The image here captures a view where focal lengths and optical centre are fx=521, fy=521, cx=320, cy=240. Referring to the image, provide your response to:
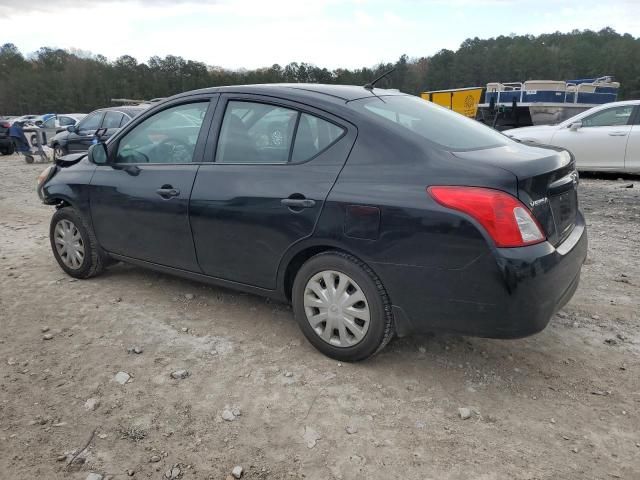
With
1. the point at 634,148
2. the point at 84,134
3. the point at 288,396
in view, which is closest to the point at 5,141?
the point at 84,134

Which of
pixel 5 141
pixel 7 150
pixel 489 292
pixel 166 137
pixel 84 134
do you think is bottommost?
pixel 7 150

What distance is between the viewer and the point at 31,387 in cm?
301

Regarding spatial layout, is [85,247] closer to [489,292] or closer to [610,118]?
[489,292]

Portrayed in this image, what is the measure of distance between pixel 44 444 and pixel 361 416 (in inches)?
61.4

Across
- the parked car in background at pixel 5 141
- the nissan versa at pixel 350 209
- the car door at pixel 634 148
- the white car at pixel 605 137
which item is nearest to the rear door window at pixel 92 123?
the parked car in background at pixel 5 141

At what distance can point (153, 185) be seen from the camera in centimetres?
381

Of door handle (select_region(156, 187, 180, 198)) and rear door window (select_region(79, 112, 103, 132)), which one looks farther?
rear door window (select_region(79, 112, 103, 132))

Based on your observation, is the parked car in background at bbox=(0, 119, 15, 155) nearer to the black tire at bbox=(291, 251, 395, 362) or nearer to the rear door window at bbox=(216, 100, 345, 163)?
the rear door window at bbox=(216, 100, 345, 163)

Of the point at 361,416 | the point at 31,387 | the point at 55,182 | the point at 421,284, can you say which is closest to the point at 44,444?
→ the point at 31,387

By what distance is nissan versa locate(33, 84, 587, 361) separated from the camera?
258 centimetres

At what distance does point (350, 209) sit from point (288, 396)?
109cm

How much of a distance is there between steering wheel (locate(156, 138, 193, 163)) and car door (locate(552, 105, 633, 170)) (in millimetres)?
7868

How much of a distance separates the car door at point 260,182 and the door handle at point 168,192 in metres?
0.17

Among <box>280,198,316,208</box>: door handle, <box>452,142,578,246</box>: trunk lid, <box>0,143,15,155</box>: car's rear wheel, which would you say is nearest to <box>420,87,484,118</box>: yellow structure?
<box>452,142,578,246</box>: trunk lid
